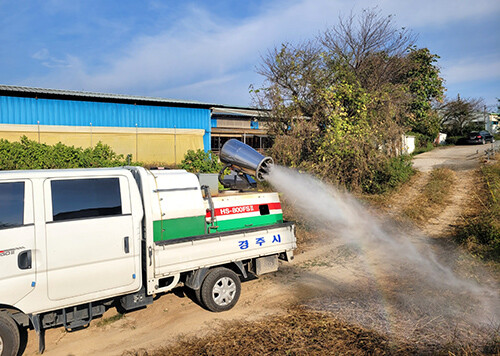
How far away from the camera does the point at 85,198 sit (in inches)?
201

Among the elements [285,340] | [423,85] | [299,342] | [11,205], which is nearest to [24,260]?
[11,205]

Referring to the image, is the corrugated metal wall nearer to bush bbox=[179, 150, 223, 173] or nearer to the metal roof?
the metal roof

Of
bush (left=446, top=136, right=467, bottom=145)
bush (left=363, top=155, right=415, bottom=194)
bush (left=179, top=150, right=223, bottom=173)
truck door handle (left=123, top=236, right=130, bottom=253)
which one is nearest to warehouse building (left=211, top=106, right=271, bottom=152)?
bush (left=179, top=150, right=223, bottom=173)

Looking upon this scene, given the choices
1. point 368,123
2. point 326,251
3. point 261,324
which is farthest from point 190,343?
point 368,123

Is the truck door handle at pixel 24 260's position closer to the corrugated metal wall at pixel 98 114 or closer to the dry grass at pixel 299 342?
the dry grass at pixel 299 342

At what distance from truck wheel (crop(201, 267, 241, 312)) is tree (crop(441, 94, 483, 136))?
45.7 metres

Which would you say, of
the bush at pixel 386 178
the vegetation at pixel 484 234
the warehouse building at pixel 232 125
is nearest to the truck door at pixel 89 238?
the vegetation at pixel 484 234

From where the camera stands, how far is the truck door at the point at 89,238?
15.8 ft

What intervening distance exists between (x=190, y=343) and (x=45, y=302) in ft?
6.68

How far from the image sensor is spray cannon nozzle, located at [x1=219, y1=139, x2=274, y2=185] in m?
7.87

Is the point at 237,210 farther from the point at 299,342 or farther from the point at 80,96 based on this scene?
the point at 80,96

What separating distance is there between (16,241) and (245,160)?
4.55 meters

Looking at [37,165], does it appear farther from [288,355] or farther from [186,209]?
[288,355]

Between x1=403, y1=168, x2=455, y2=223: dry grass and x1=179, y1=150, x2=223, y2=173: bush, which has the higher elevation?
x1=179, y1=150, x2=223, y2=173: bush
